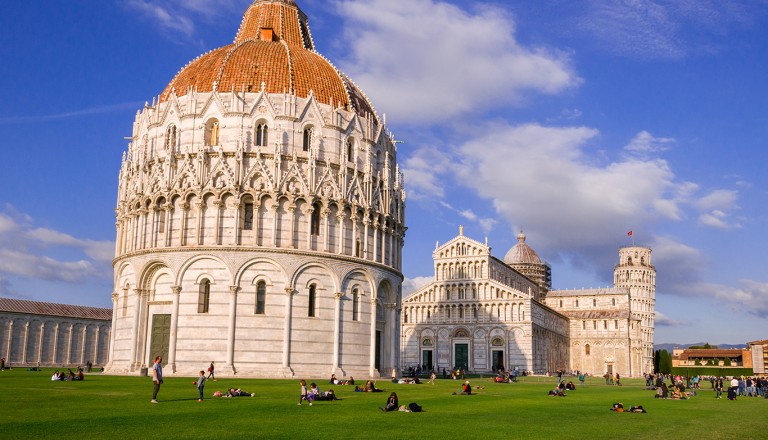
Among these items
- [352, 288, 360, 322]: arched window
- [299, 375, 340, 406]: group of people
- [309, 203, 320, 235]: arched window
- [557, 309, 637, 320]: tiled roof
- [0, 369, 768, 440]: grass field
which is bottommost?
[0, 369, 768, 440]: grass field

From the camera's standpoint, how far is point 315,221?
50312 mm

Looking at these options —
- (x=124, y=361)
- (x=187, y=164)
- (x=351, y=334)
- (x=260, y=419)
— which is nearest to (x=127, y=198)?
(x=187, y=164)

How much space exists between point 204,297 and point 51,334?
47969mm

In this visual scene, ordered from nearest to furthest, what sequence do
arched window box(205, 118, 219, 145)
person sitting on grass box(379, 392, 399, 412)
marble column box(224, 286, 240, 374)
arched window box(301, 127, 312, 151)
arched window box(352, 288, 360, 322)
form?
person sitting on grass box(379, 392, 399, 412) < marble column box(224, 286, 240, 374) < arched window box(205, 118, 219, 145) < arched window box(352, 288, 360, 322) < arched window box(301, 127, 312, 151)

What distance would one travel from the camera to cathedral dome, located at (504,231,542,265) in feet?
457

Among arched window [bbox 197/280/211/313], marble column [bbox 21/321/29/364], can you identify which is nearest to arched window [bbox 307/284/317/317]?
arched window [bbox 197/280/211/313]

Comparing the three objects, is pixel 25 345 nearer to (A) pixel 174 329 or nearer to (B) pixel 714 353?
(A) pixel 174 329

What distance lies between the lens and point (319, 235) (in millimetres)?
49875

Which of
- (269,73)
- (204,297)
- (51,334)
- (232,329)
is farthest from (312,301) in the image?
(51,334)

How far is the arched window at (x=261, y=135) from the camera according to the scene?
50.7 meters

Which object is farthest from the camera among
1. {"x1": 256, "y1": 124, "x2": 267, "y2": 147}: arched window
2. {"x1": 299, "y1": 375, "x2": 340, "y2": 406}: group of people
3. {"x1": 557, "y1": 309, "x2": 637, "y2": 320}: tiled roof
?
{"x1": 557, "y1": 309, "x2": 637, "y2": 320}: tiled roof

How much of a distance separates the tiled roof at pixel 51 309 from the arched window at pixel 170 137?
41.8 m

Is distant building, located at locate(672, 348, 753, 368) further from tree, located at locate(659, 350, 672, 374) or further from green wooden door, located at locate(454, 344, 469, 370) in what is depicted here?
green wooden door, located at locate(454, 344, 469, 370)

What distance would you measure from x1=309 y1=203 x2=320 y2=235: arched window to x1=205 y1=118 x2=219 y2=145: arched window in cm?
849
